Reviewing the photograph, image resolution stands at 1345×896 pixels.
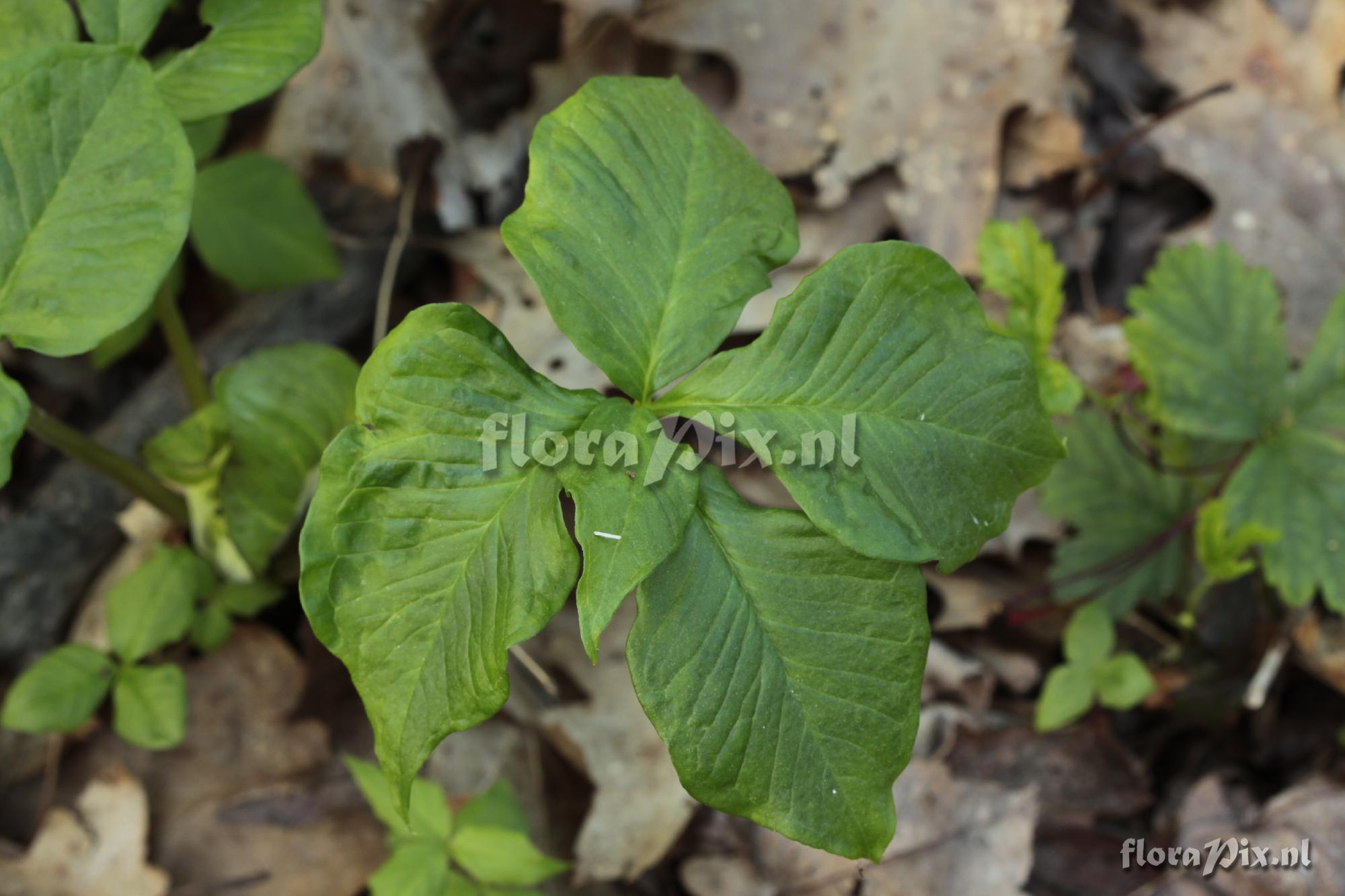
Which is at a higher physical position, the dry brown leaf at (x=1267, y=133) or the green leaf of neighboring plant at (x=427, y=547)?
the green leaf of neighboring plant at (x=427, y=547)

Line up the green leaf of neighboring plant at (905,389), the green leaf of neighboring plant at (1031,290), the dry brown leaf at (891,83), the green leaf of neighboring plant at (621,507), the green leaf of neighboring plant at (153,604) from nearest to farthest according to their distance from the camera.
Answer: the green leaf of neighboring plant at (621,507) → the green leaf of neighboring plant at (905,389) → the green leaf of neighboring plant at (1031,290) → the green leaf of neighboring plant at (153,604) → the dry brown leaf at (891,83)

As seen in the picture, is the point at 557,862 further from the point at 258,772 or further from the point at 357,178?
the point at 357,178

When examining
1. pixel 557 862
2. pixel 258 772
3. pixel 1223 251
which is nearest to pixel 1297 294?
pixel 1223 251

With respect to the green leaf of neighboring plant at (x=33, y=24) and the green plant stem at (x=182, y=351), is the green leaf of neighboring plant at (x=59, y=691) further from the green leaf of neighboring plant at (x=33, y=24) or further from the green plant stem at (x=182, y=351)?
the green leaf of neighboring plant at (x=33, y=24)

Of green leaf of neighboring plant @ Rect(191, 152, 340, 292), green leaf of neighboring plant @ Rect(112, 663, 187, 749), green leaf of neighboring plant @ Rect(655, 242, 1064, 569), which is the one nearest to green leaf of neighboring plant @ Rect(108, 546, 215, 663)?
green leaf of neighboring plant @ Rect(112, 663, 187, 749)

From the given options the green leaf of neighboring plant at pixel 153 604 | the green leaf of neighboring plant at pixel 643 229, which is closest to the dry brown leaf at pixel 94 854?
the green leaf of neighboring plant at pixel 153 604

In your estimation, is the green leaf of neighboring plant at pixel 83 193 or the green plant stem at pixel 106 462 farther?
the green plant stem at pixel 106 462

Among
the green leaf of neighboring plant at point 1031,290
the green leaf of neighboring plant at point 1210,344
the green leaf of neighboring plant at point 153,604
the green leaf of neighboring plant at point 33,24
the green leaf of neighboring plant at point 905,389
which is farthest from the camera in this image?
the green leaf of neighboring plant at point 1210,344
